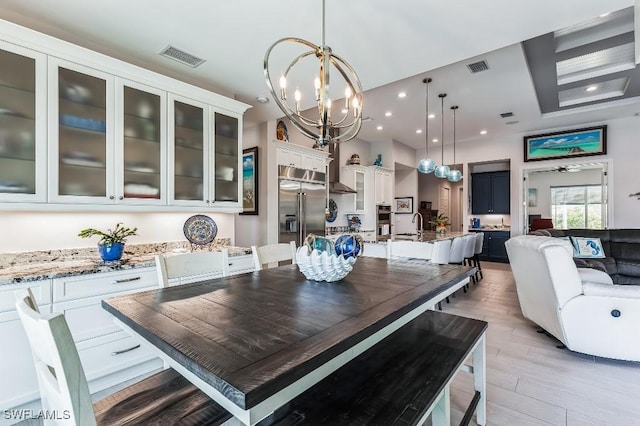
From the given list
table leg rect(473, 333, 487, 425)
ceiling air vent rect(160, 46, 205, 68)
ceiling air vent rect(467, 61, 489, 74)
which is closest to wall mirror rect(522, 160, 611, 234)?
ceiling air vent rect(467, 61, 489, 74)

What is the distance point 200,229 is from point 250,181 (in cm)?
140

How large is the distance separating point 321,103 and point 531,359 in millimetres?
2774

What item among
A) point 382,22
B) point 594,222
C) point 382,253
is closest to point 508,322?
point 382,253

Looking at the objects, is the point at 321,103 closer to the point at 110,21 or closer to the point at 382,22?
the point at 382,22

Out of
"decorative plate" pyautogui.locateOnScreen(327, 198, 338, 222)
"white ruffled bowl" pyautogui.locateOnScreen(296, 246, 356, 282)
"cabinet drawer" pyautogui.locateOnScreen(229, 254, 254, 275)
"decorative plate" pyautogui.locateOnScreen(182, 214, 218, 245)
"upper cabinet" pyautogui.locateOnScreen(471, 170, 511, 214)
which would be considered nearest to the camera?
"white ruffled bowl" pyautogui.locateOnScreen(296, 246, 356, 282)

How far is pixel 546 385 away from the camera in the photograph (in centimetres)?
222

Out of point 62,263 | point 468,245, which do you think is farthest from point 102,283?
point 468,245

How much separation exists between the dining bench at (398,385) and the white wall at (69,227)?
8.12ft

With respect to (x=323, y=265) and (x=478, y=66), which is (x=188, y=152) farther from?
(x=478, y=66)

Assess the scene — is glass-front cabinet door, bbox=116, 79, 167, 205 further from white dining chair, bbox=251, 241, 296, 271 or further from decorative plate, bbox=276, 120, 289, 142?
decorative plate, bbox=276, 120, 289, 142

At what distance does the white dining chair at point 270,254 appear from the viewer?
224cm

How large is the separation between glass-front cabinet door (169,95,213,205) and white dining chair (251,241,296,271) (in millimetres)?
1171

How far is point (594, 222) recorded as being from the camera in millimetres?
7531

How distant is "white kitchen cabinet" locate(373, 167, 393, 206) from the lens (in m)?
7.33
